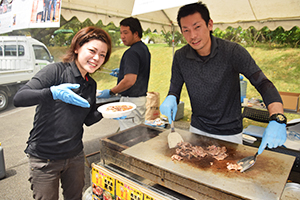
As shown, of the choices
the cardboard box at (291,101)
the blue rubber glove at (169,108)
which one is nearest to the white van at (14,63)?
the blue rubber glove at (169,108)

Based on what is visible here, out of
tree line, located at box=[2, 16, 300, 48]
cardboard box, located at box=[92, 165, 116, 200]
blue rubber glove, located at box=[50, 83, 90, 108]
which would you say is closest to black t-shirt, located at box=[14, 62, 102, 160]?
blue rubber glove, located at box=[50, 83, 90, 108]

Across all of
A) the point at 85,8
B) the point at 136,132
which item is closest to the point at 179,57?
the point at 136,132

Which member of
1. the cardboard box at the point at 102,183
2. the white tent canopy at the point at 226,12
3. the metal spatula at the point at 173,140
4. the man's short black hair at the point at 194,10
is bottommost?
the cardboard box at the point at 102,183

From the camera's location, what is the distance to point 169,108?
1.90 meters

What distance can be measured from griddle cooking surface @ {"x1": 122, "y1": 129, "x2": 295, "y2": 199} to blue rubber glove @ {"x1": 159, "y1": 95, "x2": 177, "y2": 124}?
0.28 metres

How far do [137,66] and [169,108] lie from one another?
4.12 feet

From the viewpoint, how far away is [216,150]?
1.58 metres

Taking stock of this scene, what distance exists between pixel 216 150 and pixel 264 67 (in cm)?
929

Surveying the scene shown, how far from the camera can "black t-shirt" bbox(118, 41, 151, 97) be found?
9.52 feet

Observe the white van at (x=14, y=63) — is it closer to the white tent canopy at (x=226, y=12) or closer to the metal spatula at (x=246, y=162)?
the white tent canopy at (x=226, y=12)

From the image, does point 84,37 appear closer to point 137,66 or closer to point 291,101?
point 137,66

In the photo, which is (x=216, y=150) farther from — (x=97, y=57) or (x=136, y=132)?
(x=97, y=57)

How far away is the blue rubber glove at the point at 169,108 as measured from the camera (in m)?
1.89

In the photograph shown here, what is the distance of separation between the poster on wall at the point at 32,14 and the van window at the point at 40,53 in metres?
5.98
